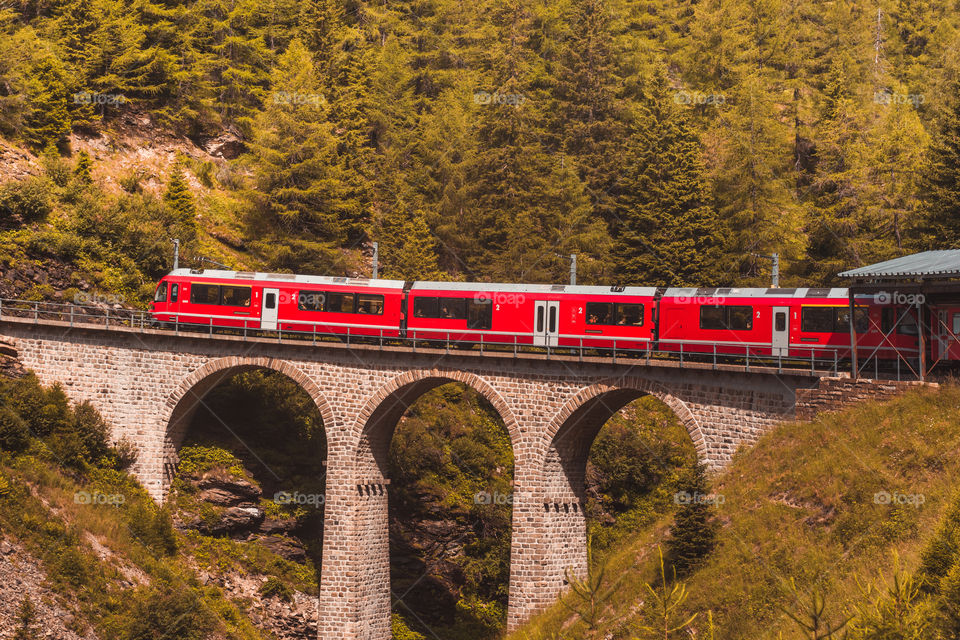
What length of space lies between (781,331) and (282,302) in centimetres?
2004

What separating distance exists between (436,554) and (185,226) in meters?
25.2

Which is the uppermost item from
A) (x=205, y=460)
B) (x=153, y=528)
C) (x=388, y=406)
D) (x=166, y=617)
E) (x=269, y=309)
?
(x=269, y=309)

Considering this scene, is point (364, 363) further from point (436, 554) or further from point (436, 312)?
point (436, 554)

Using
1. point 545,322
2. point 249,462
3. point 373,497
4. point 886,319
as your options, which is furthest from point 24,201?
point 886,319

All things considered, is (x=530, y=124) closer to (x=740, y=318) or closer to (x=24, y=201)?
(x=24, y=201)

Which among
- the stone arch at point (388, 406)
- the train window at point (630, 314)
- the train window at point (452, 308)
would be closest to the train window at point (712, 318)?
the train window at point (630, 314)

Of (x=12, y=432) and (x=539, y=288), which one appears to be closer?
(x=12, y=432)

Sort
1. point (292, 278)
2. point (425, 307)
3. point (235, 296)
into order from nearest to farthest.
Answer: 1. point (425, 307)
2. point (292, 278)
3. point (235, 296)

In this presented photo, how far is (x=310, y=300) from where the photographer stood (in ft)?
122

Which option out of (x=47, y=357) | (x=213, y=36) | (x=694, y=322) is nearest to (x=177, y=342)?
(x=47, y=357)

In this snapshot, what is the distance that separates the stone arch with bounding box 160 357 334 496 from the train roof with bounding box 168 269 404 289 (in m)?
3.93

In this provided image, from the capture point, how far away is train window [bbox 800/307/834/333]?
29.2 m

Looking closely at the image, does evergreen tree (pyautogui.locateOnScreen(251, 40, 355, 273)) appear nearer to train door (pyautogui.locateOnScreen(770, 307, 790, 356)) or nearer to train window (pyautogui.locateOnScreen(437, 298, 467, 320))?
train window (pyautogui.locateOnScreen(437, 298, 467, 320))

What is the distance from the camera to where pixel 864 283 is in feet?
88.2
